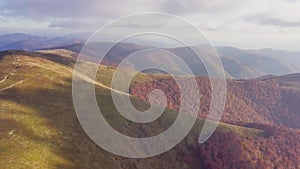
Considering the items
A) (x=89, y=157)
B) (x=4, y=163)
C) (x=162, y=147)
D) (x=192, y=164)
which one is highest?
(x=4, y=163)

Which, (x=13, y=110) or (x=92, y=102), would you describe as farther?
(x=92, y=102)

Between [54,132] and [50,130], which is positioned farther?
[54,132]

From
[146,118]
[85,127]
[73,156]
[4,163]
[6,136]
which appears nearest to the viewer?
[4,163]

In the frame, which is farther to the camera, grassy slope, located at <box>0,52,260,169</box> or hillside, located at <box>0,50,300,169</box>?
hillside, located at <box>0,50,300,169</box>

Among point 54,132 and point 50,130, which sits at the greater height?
point 50,130

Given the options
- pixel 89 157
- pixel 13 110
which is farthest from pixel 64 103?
pixel 89 157

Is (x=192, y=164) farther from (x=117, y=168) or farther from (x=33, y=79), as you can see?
(x=33, y=79)

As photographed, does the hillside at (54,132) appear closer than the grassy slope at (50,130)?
No

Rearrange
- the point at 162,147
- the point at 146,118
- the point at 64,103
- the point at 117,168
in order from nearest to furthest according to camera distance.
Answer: the point at 117,168
the point at 64,103
the point at 162,147
the point at 146,118
